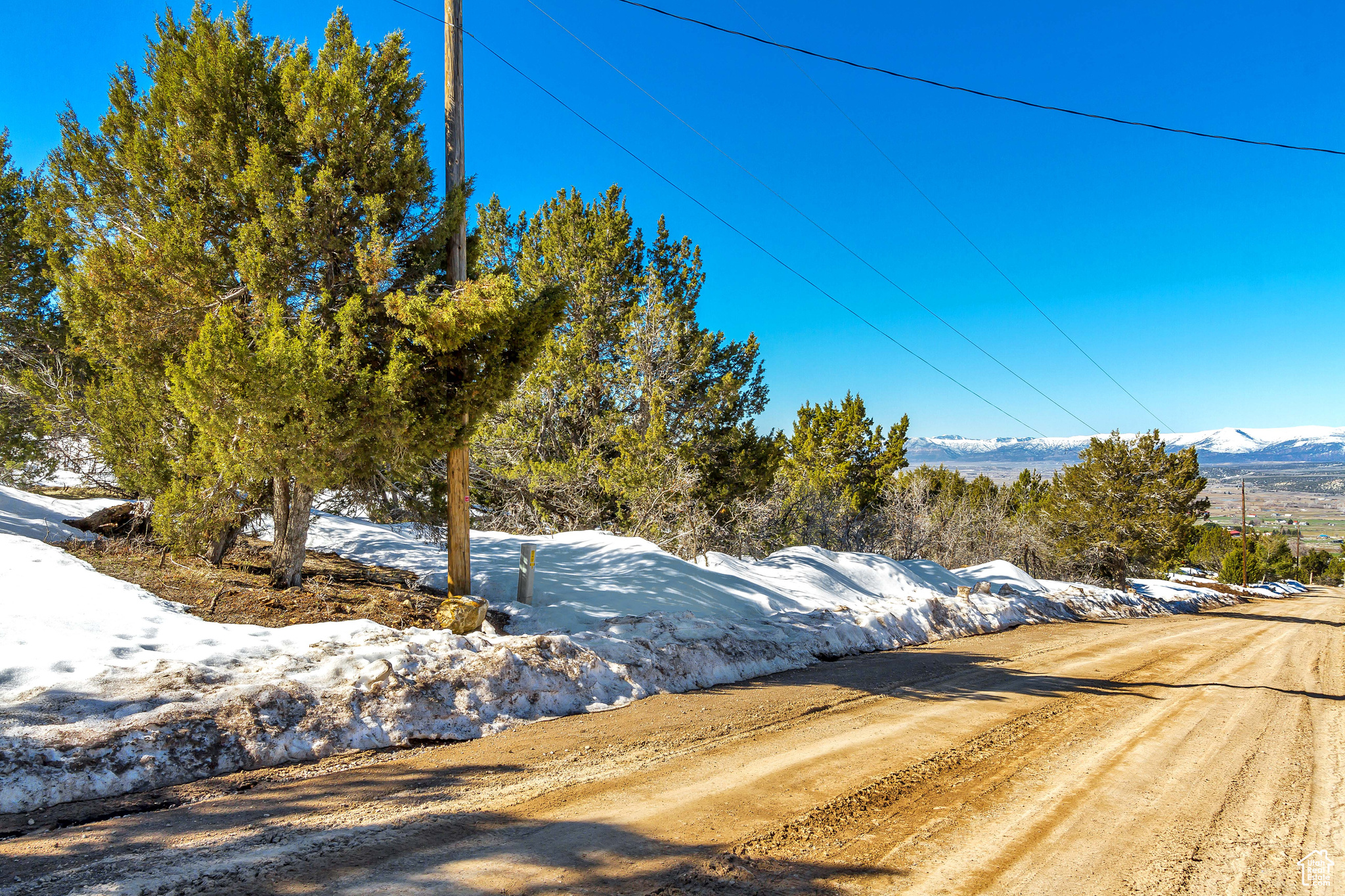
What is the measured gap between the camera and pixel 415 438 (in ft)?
23.2

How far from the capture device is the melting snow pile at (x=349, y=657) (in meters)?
4.14

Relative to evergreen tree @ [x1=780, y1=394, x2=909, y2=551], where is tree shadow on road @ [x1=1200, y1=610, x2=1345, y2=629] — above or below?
below

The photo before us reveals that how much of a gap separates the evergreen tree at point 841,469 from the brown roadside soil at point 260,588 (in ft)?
50.1

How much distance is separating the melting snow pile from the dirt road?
0.46 m

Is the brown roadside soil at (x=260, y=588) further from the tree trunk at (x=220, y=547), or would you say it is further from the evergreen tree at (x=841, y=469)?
the evergreen tree at (x=841, y=469)

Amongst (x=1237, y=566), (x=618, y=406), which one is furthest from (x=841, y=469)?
(x=1237, y=566)

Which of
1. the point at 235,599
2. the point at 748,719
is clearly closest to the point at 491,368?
the point at 235,599

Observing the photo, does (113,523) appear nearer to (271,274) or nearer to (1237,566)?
(271,274)

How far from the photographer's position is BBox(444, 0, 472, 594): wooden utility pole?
7.95 m

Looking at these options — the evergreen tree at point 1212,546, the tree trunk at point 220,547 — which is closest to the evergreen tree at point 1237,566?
the evergreen tree at point 1212,546

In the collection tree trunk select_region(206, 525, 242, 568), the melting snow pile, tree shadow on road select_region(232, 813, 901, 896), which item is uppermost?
tree trunk select_region(206, 525, 242, 568)

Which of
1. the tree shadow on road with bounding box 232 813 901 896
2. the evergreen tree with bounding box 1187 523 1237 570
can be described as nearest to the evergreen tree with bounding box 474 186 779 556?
the tree shadow on road with bounding box 232 813 901 896

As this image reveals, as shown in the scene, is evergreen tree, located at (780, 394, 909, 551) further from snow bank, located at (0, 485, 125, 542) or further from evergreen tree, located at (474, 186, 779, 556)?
snow bank, located at (0, 485, 125, 542)

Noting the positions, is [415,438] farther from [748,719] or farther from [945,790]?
[945,790]
